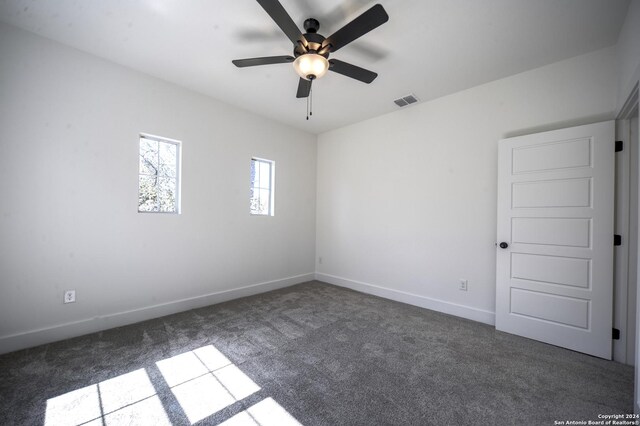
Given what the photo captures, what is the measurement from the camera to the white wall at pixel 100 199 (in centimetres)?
236

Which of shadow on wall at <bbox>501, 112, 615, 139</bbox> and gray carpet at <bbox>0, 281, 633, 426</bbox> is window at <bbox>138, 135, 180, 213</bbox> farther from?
shadow on wall at <bbox>501, 112, 615, 139</bbox>

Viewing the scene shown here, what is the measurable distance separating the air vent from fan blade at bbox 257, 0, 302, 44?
2036 millimetres

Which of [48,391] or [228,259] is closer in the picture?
[48,391]

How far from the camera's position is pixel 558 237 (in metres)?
2.62

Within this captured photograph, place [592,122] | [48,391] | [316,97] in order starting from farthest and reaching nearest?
1. [316,97]
2. [592,122]
3. [48,391]

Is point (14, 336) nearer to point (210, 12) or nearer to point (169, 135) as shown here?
point (169, 135)

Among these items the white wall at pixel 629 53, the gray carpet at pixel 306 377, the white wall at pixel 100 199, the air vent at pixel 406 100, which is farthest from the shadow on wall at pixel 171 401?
the air vent at pixel 406 100

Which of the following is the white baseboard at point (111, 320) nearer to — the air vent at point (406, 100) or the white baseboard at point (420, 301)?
the white baseboard at point (420, 301)

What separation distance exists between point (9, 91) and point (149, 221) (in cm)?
159

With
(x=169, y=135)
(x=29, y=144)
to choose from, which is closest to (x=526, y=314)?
(x=169, y=135)

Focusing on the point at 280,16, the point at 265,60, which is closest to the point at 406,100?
the point at 265,60

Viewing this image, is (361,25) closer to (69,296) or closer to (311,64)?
(311,64)

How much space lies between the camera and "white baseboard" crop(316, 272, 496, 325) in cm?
314

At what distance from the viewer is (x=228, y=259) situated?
3.86m
